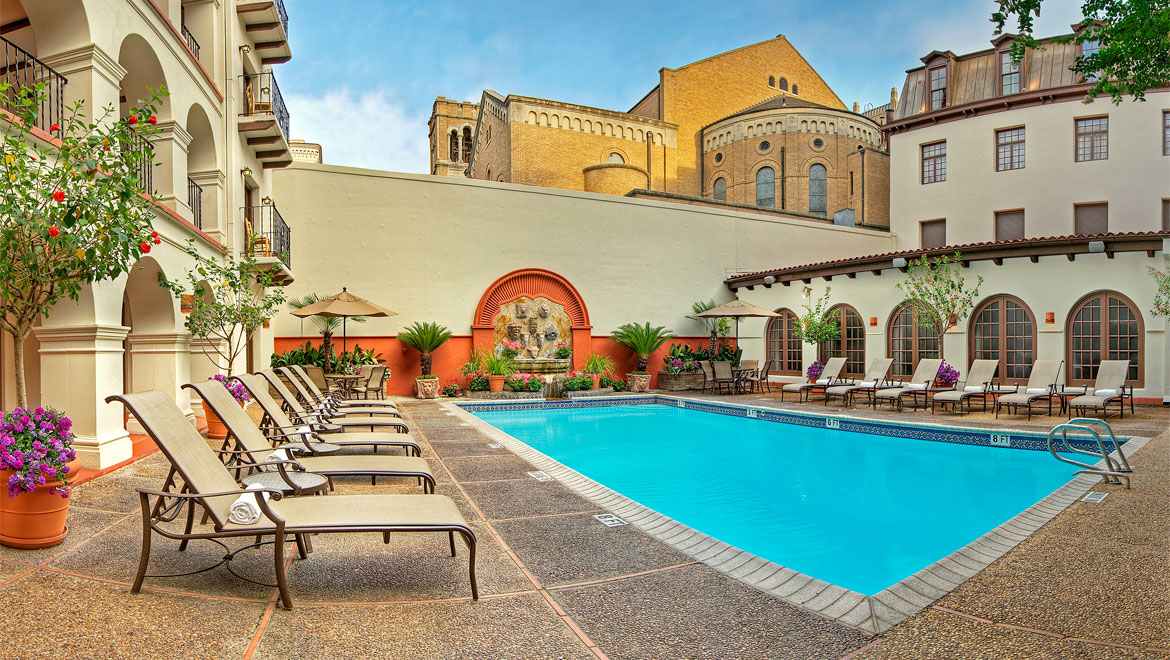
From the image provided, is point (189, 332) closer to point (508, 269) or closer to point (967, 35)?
point (508, 269)

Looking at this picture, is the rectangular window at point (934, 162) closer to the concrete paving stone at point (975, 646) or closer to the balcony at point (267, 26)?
the balcony at point (267, 26)

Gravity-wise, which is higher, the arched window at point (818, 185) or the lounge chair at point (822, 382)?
the arched window at point (818, 185)

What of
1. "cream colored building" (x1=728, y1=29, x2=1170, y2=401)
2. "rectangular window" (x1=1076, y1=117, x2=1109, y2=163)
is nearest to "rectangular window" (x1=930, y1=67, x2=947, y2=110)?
"cream colored building" (x1=728, y1=29, x2=1170, y2=401)

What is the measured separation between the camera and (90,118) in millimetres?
A: 6773

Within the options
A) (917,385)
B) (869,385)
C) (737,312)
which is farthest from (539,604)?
(737,312)

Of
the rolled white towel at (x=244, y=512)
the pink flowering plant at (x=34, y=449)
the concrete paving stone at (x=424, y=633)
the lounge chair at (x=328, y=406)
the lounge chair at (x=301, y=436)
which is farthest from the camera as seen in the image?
the lounge chair at (x=328, y=406)

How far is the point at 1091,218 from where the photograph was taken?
1995 centimetres

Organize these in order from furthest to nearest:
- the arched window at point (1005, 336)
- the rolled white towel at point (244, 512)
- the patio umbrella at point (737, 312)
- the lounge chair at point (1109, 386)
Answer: the patio umbrella at point (737, 312), the arched window at point (1005, 336), the lounge chair at point (1109, 386), the rolled white towel at point (244, 512)

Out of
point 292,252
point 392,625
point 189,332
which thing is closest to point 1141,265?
point 392,625

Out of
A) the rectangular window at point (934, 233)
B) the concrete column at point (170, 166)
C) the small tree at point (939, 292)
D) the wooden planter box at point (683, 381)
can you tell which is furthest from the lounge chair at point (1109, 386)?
the concrete column at point (170, 166)

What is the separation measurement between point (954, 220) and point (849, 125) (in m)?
10.7

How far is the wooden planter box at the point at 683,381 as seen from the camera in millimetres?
18766

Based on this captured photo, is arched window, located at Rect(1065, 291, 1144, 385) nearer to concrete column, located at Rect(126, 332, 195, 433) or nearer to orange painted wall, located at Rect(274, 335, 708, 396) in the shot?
orange painted wall, located at Rect(274, 335, 708, 396)

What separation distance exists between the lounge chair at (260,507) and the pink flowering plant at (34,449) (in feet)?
2.26
